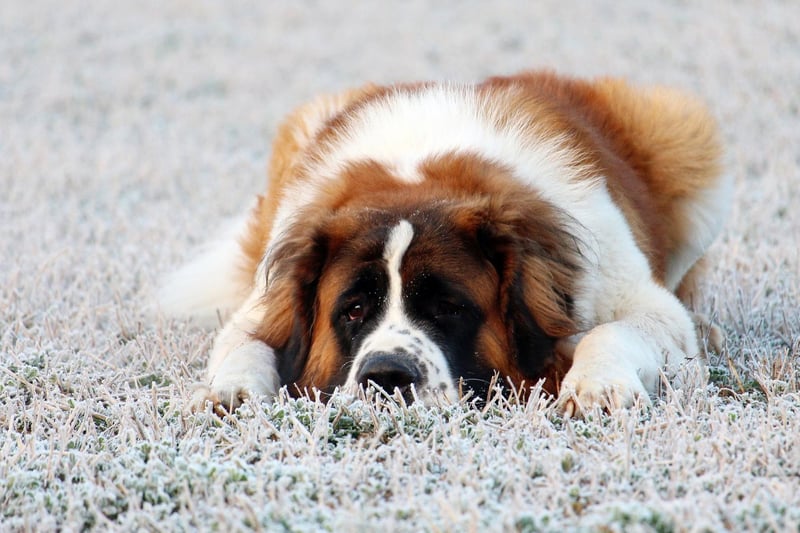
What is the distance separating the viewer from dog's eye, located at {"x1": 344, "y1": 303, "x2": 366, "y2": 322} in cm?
325

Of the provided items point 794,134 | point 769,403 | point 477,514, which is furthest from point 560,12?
point 477,514

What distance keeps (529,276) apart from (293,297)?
774 mm

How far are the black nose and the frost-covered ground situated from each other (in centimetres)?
9

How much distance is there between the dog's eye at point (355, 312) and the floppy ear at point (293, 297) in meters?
0.20

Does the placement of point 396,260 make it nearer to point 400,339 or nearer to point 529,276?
point 400,339

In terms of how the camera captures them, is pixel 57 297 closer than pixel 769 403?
No

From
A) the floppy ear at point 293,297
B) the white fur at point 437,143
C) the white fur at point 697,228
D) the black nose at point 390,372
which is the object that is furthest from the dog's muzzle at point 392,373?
the white fur at point 697,228

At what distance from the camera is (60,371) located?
360 cm

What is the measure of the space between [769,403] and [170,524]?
171cm

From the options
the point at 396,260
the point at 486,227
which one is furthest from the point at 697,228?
the point at 396,260

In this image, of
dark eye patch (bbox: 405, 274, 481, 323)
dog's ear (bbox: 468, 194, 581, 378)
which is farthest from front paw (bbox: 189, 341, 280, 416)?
dog's ear (bbox: 468, 194, 581, 378)

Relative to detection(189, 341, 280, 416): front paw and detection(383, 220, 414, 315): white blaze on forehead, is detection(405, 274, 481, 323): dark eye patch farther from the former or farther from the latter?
detection(189, 341, 280, 416): front paw

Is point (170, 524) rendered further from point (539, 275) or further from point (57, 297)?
point (57, 297)

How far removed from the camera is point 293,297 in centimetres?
346
